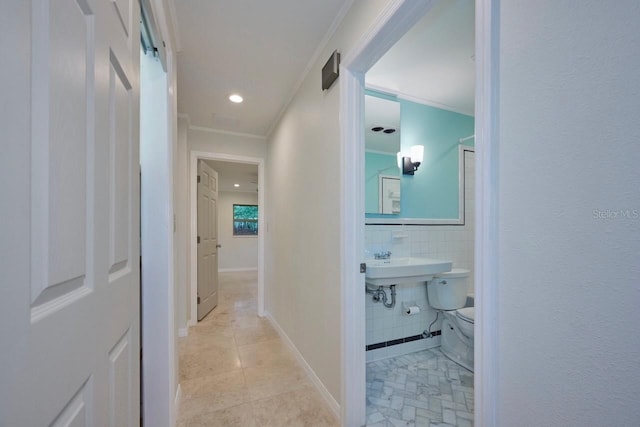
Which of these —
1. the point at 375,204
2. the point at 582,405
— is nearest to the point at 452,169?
the point at 375,204

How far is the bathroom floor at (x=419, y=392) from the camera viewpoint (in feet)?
5.37

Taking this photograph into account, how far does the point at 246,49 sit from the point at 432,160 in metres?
2.03

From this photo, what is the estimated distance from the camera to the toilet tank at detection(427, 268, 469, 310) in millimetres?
2418

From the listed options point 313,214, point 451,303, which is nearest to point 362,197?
point 313,214

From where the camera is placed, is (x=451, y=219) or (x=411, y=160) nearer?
(x=411, y=160)

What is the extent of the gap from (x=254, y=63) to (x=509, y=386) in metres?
2.40

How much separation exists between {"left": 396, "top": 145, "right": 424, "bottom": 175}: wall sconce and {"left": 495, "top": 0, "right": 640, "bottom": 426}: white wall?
1.93 metres

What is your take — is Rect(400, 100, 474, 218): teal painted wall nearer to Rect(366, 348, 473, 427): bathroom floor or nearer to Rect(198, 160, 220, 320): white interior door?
Rect(366, 348, 473, 427): bathroom floor

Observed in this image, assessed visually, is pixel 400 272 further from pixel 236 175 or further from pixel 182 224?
pixel 236 175

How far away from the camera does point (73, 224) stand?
0.52m

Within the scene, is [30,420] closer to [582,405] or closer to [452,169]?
[582,405]

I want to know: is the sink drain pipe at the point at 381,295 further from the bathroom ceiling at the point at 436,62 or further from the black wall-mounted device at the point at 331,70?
the bathroom ceiling at the point at 436,62

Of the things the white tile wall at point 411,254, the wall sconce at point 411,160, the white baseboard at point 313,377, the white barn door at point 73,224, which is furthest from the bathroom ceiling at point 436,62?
the white baseboard at point 313,377

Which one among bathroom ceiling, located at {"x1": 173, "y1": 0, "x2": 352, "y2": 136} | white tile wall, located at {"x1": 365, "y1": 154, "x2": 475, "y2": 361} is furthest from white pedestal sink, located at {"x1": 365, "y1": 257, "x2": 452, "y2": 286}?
bathroom ceiling, located at {"x1": 173, "y1": 0, "x2": 352, "y2": 136}
